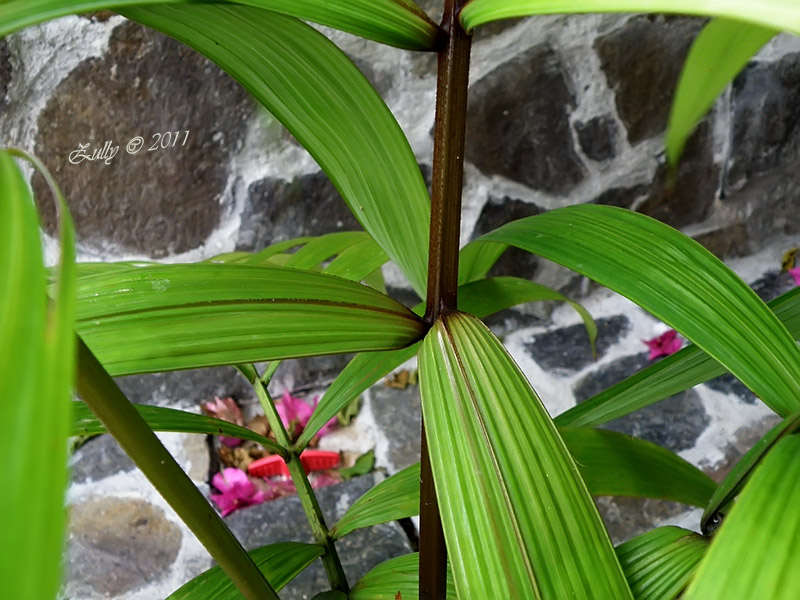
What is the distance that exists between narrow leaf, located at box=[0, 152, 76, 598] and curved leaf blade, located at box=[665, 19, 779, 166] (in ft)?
1.18

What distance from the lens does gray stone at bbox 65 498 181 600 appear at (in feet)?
3.31

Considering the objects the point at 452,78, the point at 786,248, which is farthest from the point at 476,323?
the point at 786,248

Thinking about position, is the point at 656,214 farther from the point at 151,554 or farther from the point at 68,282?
the point at 68,282

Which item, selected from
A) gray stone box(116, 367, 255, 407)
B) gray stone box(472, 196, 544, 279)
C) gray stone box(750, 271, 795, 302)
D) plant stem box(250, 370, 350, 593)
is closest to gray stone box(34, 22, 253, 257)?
gray stone box(116, 367, 255, 407)

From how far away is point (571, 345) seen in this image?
4.63ft

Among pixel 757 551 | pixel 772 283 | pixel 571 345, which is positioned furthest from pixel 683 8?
pixel 772 283

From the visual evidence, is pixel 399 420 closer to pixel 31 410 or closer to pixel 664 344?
pixel 664 344

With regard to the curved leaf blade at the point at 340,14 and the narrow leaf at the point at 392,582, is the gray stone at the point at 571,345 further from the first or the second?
the curved leaf blade at the point at 340,14

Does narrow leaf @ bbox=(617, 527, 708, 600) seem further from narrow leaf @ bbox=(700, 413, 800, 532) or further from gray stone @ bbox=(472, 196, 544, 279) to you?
gray stone @ bbox=(472, 196, 544, 279)

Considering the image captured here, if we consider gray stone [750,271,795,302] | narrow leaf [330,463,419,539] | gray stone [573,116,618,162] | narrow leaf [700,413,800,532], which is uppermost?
gray stone [573,116,618,162]

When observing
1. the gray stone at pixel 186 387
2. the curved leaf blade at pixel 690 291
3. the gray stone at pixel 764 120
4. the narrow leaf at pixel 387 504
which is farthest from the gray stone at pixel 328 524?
the gray stone at pixel 764 120

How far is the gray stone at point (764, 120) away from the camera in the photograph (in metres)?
1.26

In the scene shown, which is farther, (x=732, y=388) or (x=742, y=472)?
(x=732, y=388)

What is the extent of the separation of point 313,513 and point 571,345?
3.06 feet
